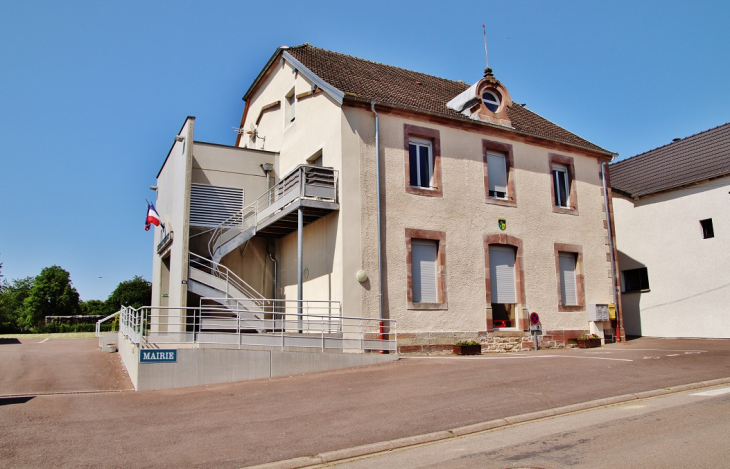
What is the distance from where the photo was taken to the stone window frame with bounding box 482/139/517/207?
18.2 meters

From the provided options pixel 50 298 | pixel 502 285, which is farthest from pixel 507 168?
pixel 50 298

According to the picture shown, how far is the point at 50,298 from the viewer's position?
2724 inches

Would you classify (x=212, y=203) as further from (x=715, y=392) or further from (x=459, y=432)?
(x=715, y=392)

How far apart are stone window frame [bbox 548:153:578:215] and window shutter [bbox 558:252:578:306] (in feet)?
4.93

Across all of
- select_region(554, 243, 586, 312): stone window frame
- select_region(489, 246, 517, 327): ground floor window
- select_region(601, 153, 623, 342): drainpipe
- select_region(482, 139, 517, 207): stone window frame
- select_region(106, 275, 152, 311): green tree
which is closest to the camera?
select_region(489, 246, 517, 327): ground floor window

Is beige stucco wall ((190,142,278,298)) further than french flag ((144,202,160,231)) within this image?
No

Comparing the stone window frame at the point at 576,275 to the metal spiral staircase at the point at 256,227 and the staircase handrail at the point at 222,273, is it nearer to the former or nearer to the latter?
the metal spiral staircase at the point at 256,227

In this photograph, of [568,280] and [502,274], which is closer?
[502,274]

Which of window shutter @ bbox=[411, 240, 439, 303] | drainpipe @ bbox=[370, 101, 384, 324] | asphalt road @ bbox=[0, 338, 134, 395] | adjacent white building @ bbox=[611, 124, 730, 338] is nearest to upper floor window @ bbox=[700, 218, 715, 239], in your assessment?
adjacent white building @ bbox=[611, 124, 730, 338]

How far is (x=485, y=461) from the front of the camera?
5996mm

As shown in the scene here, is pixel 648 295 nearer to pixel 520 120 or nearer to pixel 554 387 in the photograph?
pixel 520 120

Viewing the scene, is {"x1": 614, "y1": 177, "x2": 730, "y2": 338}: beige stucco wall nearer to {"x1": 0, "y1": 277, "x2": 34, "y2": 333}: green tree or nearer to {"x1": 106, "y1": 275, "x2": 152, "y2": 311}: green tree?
{"x1": 106, "y1": 275, "x2": 152, "y2": 311}: green tree

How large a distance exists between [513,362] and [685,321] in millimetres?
10782

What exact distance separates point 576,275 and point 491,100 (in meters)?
6.53
